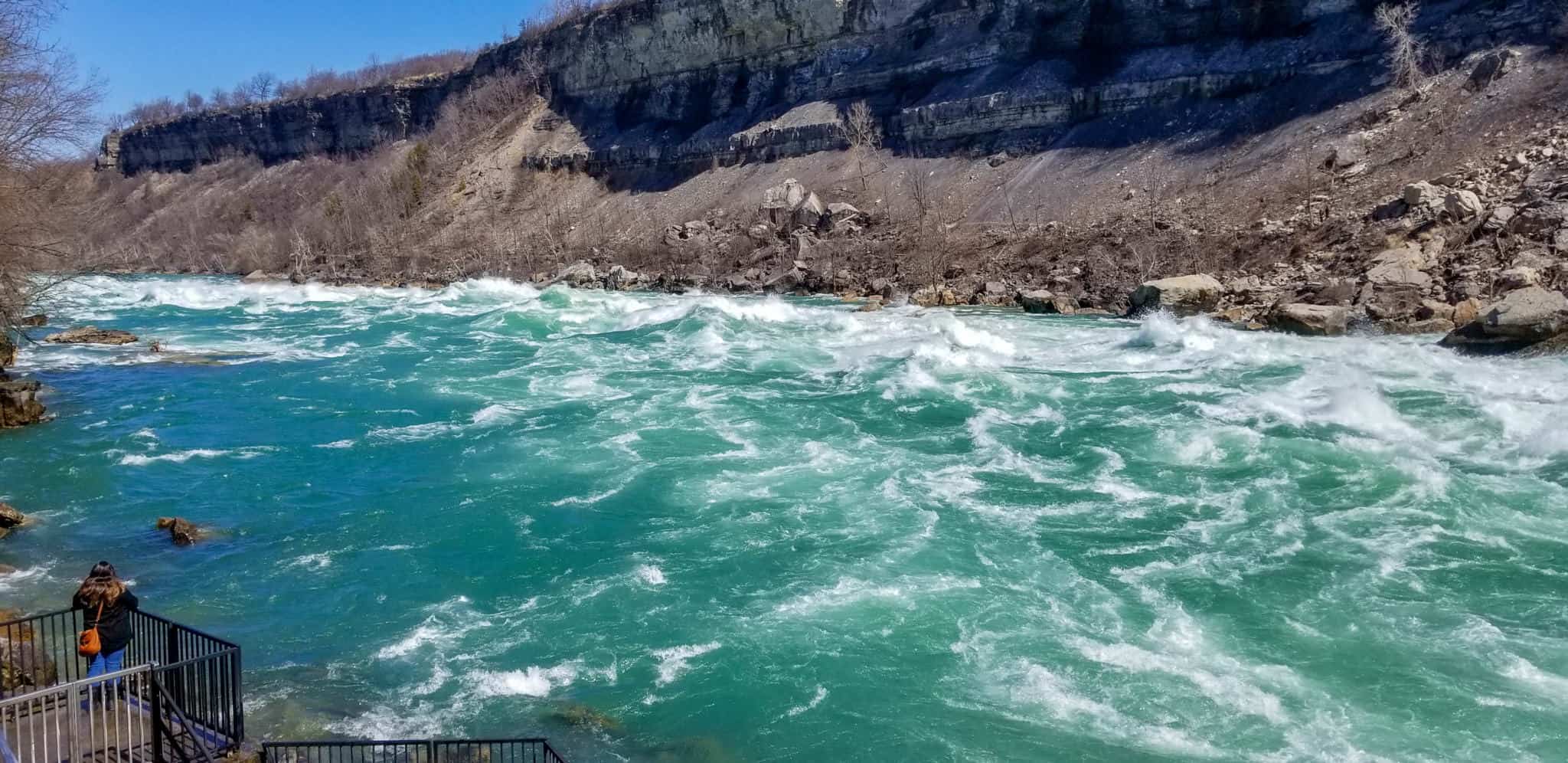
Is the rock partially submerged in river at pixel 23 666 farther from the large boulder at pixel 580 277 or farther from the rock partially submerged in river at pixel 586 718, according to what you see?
the large boulder at pixel 580 277

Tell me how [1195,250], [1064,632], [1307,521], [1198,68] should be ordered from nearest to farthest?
[1064,632], [1307,521], [1195,250], [1198,68]

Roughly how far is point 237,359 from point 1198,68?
3881cm

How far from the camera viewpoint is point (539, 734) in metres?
8.77

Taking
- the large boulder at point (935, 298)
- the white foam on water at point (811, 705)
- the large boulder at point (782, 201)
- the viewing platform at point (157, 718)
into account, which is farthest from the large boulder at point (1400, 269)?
the large boulder at point (782, 201)

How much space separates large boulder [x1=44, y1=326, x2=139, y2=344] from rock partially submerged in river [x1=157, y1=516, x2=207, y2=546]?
73.1 ft

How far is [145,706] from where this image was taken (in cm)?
754

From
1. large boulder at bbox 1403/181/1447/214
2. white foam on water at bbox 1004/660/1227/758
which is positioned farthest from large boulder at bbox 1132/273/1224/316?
white foam on water at bbox 1004/660/1227/758

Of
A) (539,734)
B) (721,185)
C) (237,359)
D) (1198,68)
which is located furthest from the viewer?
(721,185)

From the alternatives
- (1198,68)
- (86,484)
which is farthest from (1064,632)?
(1198,68)

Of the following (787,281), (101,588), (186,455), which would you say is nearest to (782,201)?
(787,281)

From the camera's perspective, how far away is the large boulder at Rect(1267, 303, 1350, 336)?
76.8 ft

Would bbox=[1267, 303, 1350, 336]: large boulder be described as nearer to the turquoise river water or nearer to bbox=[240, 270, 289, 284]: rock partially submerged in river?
the turquoise river water

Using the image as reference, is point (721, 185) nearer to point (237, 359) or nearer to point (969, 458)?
point (237, 359)

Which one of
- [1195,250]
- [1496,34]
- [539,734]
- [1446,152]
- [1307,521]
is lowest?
[539,734]
